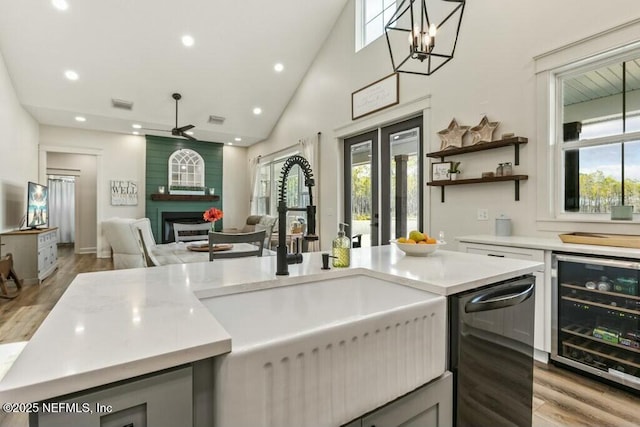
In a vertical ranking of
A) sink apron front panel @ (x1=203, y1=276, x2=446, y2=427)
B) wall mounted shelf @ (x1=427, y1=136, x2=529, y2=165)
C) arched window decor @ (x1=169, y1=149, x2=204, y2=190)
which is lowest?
sink apron front panel @ (x1=203, y1=276, x2=446, y2=427)

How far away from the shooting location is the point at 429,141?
382 cm

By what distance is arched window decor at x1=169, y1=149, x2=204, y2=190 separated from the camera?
802 centimetres

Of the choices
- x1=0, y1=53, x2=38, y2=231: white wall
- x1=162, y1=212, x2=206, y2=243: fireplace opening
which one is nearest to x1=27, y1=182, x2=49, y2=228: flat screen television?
x1=0, y1=53, x2=38, y2=231: white wall

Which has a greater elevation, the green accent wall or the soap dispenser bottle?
the green accent wall

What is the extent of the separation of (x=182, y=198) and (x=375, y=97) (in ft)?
17.7

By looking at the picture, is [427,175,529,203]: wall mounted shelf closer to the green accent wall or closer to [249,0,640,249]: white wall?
[249,0,640,249]: white wall

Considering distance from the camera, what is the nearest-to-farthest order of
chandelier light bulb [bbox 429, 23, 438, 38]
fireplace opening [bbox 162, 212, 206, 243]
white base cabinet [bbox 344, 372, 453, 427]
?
white base cabinet [bbox 344, 372, 453, 427] → chandelier light bulb [bbox 429, 23, 438, 38] → fireplace opening [bbox 162, 212, 206, 243]

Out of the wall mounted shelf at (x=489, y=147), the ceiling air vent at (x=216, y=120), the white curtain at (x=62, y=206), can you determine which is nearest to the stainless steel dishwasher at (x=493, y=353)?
the wall mounted shelf at (x=489, y=147)

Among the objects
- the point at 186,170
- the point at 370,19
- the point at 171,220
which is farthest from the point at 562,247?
the point at 186,170

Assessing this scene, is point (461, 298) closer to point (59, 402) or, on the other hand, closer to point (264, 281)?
point (264, 281)

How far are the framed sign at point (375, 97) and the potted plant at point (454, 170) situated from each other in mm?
1246

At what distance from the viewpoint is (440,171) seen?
3.59 m

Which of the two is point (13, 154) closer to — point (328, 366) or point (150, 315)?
point (150, 315)

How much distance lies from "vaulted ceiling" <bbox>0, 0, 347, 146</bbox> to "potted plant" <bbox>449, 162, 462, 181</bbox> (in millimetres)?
3382
